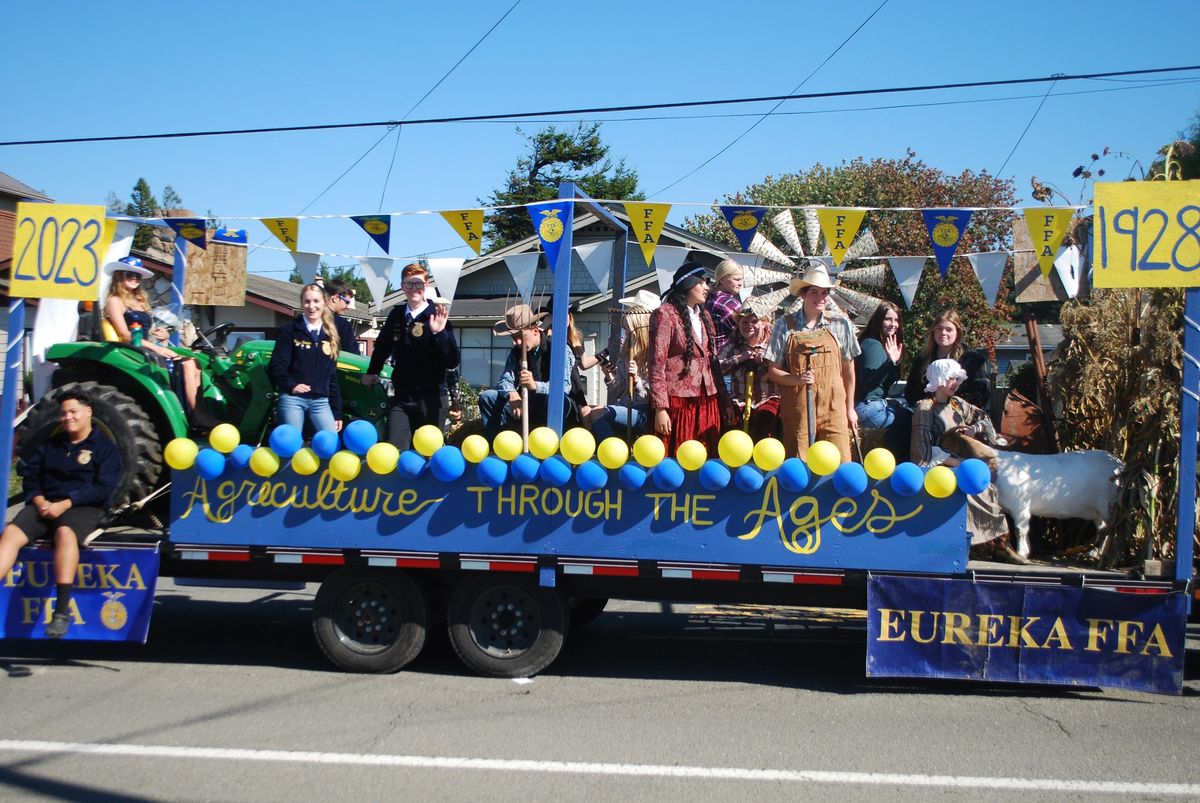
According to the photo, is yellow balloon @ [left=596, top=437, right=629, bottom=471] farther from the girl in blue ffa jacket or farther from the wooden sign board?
the wooden sign board

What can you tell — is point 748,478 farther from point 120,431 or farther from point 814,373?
point 120,431

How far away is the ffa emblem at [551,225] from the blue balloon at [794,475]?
6.81 ft

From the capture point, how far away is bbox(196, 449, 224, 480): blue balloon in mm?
6105

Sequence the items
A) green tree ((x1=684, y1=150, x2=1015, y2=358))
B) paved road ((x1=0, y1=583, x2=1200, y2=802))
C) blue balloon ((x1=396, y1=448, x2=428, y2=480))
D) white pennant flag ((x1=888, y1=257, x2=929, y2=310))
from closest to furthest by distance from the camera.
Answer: paved road ((x1=0, y1=583, x2=1200, y2=802))
blue balloon ((x1=396, y1=448, x2=428, y2=480))
white pennant flag ((x1=888, y1=257, x2=929, y2=310))
green tree ((x1=684, y1=150, x2=1015, y2=358))

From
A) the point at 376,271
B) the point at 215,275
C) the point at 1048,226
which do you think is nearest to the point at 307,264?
the point at 376,271

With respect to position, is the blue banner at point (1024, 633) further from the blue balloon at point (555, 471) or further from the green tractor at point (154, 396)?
the green tractor at point (154, 396)

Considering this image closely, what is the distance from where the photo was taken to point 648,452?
5844 mm

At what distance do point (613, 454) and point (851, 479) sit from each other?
1377 mm

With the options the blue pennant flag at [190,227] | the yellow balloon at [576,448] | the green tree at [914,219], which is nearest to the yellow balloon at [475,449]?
the yellow balloon at [576,448]

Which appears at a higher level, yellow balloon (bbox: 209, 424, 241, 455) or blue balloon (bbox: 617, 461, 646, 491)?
yellow balloon (bbox: 209, 424, 241, 455)

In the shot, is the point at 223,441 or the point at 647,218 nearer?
the point at 223,441

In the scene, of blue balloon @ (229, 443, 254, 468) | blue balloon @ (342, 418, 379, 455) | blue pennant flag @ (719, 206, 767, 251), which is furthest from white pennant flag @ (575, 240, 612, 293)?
blue balloon @ (229, 443, 254, 468)

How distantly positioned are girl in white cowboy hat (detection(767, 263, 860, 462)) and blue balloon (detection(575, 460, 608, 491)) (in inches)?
56.4

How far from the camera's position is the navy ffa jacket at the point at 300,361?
692 centimetres
